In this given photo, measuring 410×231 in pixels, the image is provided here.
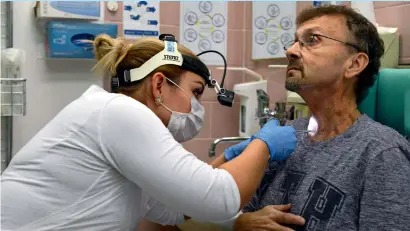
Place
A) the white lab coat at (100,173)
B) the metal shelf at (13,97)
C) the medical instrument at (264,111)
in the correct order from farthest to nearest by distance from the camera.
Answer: the medical instrument at (264,111) < the metal shelf at (13,97) < the white lab coat at (100,173)

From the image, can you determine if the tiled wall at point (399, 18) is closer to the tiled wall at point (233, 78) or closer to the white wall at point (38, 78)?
the tiled wall at point (233, 78)

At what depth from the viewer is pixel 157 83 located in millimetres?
1458

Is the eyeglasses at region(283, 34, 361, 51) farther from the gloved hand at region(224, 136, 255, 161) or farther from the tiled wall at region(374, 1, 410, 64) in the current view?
the tiled wall at region(374, 1, 410, 64)

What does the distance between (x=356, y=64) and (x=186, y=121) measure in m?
0.62

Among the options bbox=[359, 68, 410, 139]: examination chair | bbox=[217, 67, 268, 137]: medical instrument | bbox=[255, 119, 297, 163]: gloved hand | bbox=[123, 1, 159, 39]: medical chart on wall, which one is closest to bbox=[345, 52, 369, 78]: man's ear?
bbox=[359, 68, 410, 139]: examination chair

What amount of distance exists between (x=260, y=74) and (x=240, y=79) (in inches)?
4.9

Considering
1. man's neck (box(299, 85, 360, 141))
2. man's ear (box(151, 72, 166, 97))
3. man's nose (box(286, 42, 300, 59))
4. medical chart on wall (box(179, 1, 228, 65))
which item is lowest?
man's neck (box(299, 85, 360, 141))

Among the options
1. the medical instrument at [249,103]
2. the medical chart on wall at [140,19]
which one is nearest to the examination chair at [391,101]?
the medical instrument at [249,103]

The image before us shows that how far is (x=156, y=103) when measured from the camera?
4.86 feet

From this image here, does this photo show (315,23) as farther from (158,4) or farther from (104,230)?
(158,4)

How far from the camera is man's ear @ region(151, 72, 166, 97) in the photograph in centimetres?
145

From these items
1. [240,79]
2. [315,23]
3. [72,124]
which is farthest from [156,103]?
[240,79]

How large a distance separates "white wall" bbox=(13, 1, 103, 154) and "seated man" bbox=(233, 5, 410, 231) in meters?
1.22

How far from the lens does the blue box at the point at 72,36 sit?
2371mm
